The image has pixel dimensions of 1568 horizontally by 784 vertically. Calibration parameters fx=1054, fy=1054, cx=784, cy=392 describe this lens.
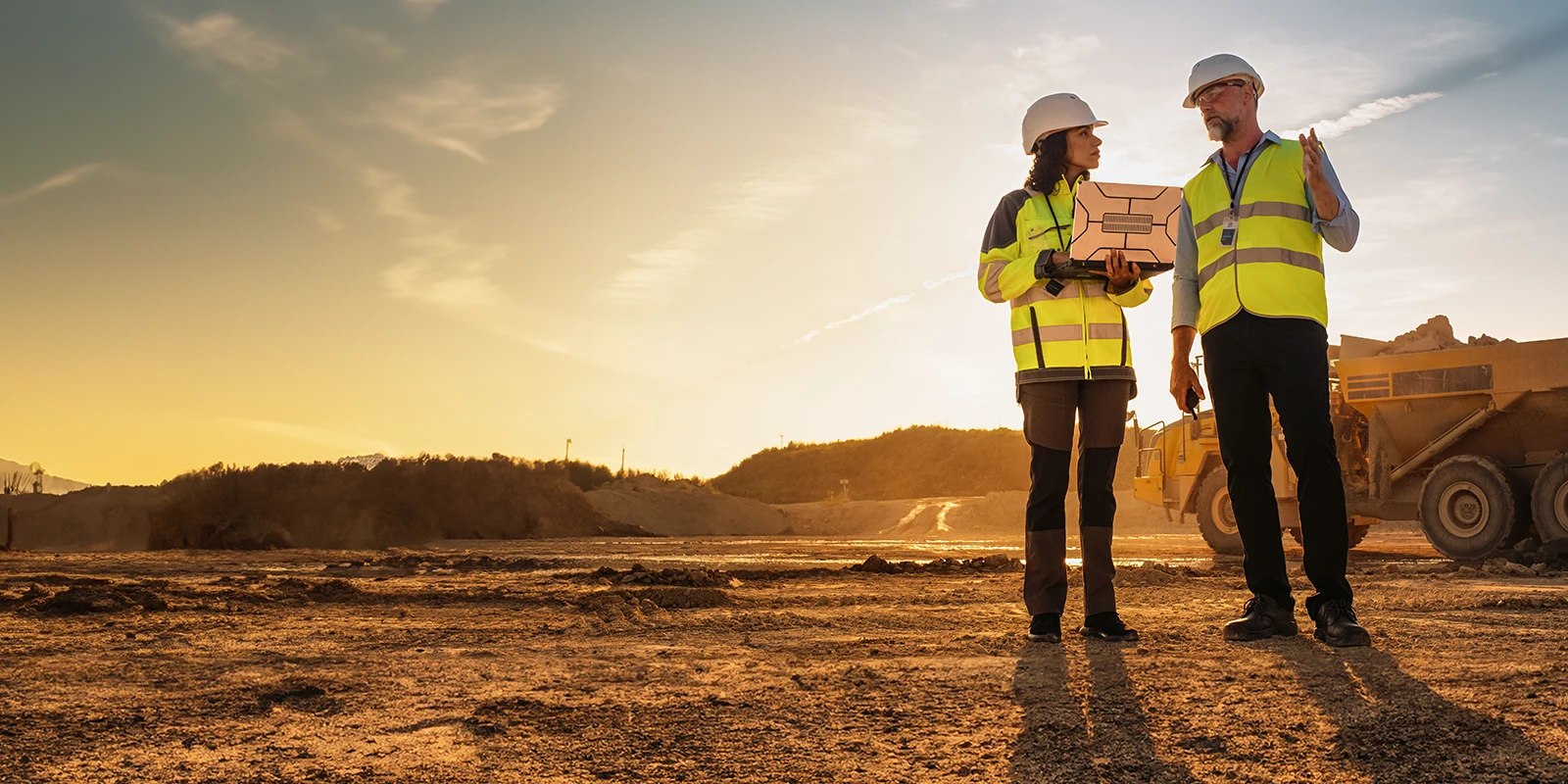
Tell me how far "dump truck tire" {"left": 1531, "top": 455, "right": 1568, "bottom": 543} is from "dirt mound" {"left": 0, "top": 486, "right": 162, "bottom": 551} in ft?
98.6

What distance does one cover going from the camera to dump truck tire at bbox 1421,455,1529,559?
11000 mm

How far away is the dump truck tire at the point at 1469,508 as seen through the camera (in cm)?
1100

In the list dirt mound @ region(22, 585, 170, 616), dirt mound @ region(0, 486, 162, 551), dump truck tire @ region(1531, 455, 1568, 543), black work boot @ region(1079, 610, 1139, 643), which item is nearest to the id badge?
black work boot @ region(1079, 610, 1139, 643)

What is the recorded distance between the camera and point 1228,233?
4.45 metres

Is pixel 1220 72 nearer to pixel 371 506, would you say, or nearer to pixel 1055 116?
pixel 1055 116

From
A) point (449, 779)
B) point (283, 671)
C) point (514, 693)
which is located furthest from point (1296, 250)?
point (283, 671)

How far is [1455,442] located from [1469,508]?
94 cm

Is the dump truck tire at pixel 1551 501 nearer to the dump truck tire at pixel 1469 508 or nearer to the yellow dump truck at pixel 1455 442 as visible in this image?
the yellow dump truck at pixel 1455 442

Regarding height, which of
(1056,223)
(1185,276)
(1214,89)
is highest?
(1214,89)

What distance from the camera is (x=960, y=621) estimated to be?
5.10 m

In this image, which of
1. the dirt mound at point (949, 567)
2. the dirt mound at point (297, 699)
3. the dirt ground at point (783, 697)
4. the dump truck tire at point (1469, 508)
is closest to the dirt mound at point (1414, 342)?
the dump truck tire at point (1469, 508)

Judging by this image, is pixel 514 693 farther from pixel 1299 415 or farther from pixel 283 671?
pixel 1299 415

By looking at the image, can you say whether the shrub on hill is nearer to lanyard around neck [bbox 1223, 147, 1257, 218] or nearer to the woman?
the woman

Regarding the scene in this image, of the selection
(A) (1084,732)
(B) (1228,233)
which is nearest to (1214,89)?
(B) (1228,233)
